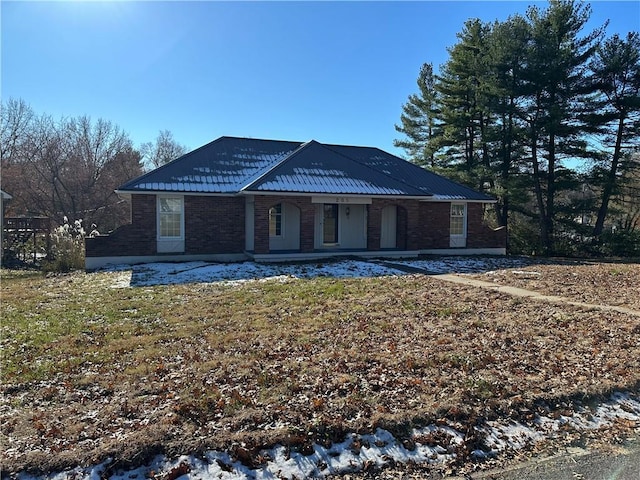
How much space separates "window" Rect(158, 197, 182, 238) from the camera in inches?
643

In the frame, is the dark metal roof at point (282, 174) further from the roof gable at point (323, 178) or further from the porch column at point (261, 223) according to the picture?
the porch column at point (261, 223)

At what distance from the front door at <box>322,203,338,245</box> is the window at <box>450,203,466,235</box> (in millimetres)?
5737

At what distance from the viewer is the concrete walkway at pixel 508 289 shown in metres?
8.48

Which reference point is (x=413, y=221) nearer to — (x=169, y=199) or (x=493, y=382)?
(x=169, y=199)

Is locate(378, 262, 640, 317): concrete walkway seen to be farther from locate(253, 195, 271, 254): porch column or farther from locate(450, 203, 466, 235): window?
locate(450, 203, 466, 235): window

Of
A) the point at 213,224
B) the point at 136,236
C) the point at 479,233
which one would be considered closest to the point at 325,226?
the point at 213,224

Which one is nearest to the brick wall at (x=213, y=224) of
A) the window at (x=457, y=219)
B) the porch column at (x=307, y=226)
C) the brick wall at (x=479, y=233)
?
the porch column at (x=307, y=226)

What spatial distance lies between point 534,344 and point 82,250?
15.2 m

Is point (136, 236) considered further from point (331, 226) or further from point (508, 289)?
point (508, 289)

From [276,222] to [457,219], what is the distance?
8651mm

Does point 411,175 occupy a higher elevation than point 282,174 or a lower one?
higher

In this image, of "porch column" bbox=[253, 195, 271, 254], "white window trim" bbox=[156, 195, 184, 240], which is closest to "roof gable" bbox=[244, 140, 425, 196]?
"porch column" bbox=[253, 195, 271, 254]

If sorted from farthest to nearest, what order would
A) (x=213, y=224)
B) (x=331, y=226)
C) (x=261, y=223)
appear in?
(x=331, y=226)
(x=213, y=224)
(x=261, y=223)

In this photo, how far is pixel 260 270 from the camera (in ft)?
46.1
